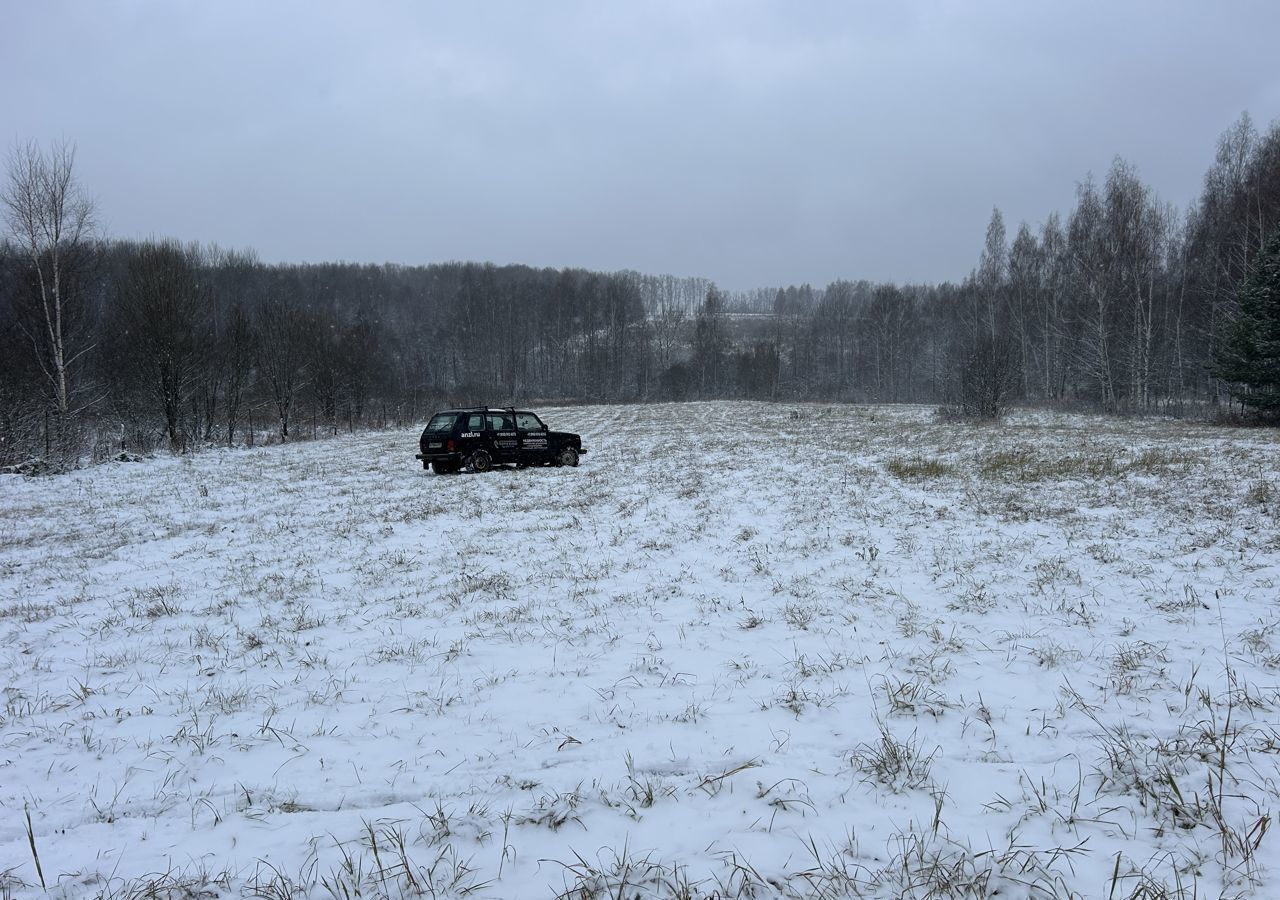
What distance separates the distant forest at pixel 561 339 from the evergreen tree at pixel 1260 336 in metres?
3.31

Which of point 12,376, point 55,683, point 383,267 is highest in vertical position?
point 383,267

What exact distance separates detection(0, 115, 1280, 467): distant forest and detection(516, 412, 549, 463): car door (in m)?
15.3

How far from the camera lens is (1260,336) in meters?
22.3

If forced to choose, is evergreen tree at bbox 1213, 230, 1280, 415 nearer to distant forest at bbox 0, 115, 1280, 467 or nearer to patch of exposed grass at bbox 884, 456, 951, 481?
distant forest at bbox 0, 115, 1280, 467

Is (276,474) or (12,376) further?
(12,376)

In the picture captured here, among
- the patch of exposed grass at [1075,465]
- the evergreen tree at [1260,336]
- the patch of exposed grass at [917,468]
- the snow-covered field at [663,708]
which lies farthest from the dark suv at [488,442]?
the evergreen tree at [1260,336]

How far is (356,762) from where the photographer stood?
10.7 feet

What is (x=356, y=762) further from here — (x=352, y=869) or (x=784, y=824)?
(x=784, y=824)

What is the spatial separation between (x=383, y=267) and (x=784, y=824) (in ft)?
385

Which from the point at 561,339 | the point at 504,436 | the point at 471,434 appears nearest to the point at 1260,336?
the point at 504,436

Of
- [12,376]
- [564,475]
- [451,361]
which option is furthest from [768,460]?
[451,361]

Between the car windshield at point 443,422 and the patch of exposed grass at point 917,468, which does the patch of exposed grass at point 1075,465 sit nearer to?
the patch of exposed grass at point 917,468

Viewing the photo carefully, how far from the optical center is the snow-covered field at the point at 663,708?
2.47 m

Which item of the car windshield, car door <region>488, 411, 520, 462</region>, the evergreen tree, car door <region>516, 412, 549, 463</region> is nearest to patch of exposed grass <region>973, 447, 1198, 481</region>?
car door <region>516, 412, 549, 463</region>
